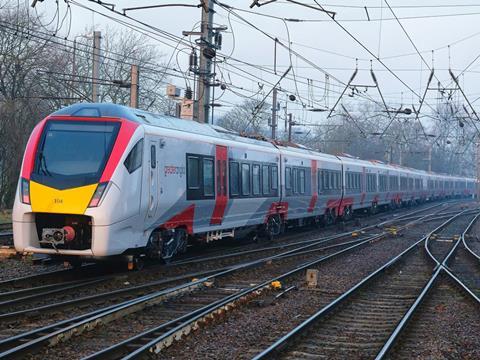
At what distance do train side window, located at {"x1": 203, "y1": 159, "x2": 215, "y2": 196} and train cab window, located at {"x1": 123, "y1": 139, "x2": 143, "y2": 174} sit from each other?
3.18 m

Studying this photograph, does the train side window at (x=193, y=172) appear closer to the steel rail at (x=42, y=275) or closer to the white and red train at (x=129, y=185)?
the white and red train at (x=129, y=185)

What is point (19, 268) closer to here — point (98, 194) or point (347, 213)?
point (98, 194)

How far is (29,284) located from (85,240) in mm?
1131

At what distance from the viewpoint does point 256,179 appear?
18891 millimetres

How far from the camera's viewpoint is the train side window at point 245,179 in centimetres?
1778

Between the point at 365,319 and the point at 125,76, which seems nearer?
the point at 365,319

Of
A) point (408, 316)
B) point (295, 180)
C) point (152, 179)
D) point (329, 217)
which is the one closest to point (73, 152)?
point (152, 179)

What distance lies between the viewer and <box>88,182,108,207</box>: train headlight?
37.4 feet

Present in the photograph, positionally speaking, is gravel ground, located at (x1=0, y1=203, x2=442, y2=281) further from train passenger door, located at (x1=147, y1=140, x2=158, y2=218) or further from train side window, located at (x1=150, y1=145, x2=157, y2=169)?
train side window, located at (x1=150, y1=145, x2=157, y2=169)

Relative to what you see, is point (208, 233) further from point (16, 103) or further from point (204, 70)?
point (16, 103)

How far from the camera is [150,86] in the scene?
44.9 m

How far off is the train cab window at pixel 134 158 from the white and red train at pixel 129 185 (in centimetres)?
2

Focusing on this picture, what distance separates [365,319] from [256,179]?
9.48m

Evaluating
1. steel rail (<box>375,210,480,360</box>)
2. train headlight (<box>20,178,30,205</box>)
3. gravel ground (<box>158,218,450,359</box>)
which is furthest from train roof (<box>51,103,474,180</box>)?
steel rail (<box>375,210,480,360</box>)
